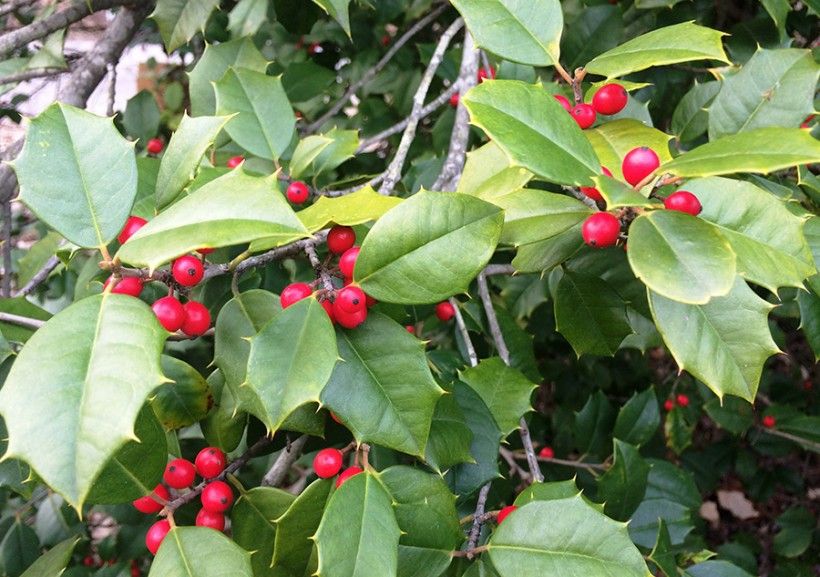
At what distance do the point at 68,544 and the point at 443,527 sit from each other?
27.0 inches

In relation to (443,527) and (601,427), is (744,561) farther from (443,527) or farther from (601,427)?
(443,527)

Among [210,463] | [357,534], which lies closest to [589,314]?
[357,534]

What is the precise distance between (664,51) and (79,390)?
Result: 2.88 ft

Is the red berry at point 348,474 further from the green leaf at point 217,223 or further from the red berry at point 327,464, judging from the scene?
the green leaf at point 217,223

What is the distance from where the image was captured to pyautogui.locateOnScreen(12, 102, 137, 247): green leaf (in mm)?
833

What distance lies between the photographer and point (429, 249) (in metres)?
0.86

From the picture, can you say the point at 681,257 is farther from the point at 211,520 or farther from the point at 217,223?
the point at 211,520

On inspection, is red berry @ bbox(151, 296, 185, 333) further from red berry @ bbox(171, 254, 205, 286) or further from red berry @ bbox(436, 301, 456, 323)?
red berry @ bbox(436, 301, 456, 323)

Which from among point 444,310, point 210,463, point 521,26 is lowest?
point 444,310

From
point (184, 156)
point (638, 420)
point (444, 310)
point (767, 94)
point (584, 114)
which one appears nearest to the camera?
point (184, 156)

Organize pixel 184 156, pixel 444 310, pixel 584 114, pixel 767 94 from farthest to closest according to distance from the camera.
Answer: pixel 444 310 → pixel 767 94 → pixel 584 114 → pixel 184 156

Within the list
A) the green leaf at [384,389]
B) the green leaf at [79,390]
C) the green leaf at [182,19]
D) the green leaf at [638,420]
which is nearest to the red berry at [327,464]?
the green leaf at [384,389]

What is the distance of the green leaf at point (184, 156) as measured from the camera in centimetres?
90

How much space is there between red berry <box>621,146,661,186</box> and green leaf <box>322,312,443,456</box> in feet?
1.21
